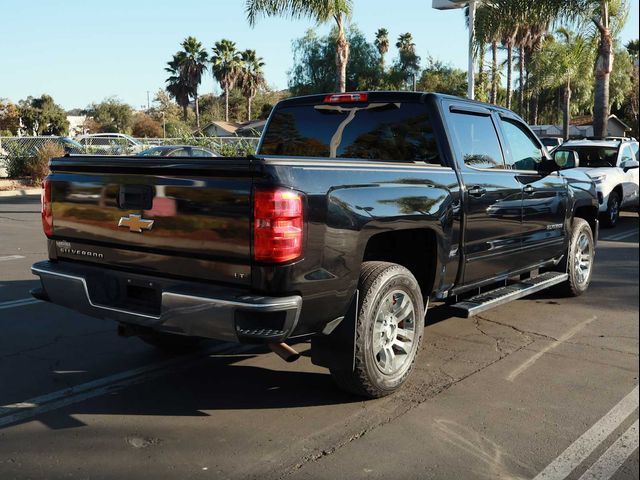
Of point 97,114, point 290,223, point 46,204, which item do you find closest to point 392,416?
point 290,223

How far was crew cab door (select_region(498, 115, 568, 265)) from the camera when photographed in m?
6.09

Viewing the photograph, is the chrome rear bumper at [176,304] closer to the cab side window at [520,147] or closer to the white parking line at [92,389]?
the white parking line at [92,389]

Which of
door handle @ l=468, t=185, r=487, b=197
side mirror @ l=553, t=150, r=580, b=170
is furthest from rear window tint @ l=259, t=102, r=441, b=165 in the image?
side mirror @ l=553, t=150, r=580, b=170

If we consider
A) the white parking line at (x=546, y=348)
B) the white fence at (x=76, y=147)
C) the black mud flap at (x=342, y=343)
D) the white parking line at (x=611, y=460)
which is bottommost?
the white parking line at (x=611, y=460)

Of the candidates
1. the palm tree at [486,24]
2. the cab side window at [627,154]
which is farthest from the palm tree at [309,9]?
the cab side window at [627,154]

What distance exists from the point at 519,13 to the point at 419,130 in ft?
49.7

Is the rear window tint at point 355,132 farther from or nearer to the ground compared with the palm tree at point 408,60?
nearer to the ground

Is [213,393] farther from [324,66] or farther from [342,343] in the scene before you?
[324,66]

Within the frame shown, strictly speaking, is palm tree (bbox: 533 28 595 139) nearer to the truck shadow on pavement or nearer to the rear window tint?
the rear window tint

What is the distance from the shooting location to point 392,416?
419 centimetres

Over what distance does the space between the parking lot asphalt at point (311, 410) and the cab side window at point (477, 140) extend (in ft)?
5.16

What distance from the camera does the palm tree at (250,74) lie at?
65812 millimetres

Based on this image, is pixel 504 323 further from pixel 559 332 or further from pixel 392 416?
pixel 392 416

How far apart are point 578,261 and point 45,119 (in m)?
71.2
